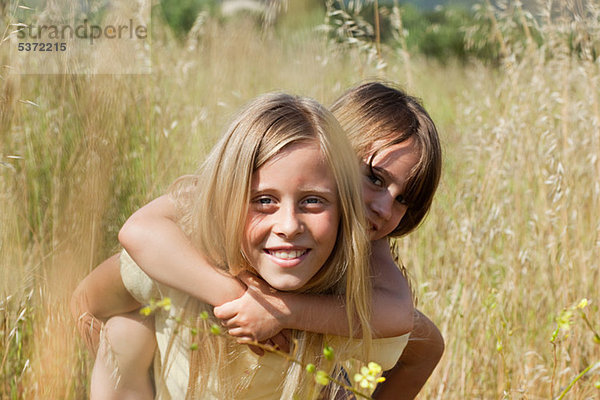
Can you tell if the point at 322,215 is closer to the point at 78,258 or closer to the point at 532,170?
the point at 78,258

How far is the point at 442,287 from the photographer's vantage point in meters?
2.35

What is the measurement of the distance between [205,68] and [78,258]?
2.22 metres

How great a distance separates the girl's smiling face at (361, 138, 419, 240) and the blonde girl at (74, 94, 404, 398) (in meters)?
0.26

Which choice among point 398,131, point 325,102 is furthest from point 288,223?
point 325,102

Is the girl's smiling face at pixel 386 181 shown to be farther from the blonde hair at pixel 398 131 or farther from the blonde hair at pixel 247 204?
the blonde hair at pixel 247 204

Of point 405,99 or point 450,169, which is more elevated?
point 405,99

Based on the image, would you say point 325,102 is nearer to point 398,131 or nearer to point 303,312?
point 398,131

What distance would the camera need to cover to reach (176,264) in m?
1.41

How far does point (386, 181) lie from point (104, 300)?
2.45 feet

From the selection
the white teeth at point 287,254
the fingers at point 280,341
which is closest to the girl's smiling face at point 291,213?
the white teeth at point 287,254

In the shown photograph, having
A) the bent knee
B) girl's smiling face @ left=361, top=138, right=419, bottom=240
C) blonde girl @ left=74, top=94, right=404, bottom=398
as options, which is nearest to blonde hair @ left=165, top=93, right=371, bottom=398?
blonde girl @ left=74, top=94, right=404, bottom=398

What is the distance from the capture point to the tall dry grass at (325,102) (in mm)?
1431

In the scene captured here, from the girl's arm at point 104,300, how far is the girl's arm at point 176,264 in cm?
16

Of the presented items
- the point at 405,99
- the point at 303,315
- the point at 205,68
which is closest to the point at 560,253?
the point at 405,99
